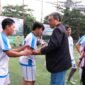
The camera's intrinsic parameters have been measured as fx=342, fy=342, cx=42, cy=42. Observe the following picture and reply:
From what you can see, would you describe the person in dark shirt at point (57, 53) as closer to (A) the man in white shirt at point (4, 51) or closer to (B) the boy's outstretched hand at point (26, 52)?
(B) the boy's outstretched hand at point (26, 52)

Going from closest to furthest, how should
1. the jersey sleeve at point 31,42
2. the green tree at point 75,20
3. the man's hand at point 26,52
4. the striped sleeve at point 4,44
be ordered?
1. the striped sleeve at point 4,44
2. the man's hand at point 26,52
3. the jersey sleeve at point 31,42
4. the green tree at point 75,20

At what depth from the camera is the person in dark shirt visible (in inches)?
209

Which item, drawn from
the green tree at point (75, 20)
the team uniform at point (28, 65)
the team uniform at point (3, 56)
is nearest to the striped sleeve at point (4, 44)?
the team uniform at point (3, 56)

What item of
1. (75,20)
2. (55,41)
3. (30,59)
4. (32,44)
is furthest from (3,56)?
(75,20)

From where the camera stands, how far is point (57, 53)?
17.8ft

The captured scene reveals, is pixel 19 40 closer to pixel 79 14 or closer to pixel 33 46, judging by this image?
pixel 79 14

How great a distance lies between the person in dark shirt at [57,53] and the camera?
209 inches

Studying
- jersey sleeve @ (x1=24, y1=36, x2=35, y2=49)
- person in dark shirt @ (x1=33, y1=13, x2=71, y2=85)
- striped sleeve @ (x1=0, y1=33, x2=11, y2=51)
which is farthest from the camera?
jersey sleeve @ (x1=24, y1=36, x2=35, y2=49)

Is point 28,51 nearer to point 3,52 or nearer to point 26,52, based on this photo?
point 26,52

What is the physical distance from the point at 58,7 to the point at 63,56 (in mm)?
38795

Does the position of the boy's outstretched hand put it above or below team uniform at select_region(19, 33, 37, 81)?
above

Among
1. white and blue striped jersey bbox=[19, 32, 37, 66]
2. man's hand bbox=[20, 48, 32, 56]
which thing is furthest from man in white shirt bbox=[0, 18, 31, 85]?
white and blue striped jersey bbox=[19, 32, 37, 66]

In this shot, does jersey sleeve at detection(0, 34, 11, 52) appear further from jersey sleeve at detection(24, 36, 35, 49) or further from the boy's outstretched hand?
jersey sleeve at detection(24, 36, 35, 49)

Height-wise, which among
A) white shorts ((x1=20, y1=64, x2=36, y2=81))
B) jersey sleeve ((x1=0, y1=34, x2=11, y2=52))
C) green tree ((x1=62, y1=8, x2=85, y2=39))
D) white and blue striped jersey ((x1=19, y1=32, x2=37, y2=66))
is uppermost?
jersey sleeve ((x1=0, y1=34, x2=11, y2=52))
